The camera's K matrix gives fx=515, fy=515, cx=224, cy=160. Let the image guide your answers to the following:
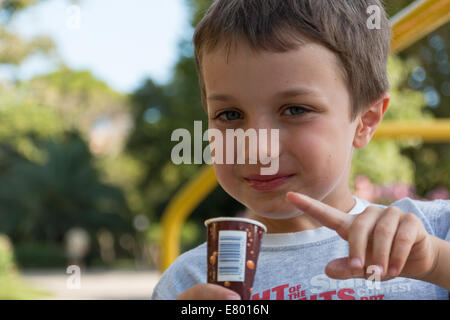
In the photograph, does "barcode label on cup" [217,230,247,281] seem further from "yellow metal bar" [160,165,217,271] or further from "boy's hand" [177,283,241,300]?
"yellow metal bar" [160,165,217,271]

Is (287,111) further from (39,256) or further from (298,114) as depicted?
(39,256)

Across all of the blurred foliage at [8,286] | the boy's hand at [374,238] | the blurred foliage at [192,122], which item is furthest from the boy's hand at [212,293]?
the blurred foliage at [8,286]

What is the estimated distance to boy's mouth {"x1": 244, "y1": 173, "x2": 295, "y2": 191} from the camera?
3.83ft

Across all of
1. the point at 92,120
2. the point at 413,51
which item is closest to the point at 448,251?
the point at 413,51

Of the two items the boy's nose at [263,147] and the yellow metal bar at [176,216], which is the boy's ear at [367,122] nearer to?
the boy's nose at [263,147]

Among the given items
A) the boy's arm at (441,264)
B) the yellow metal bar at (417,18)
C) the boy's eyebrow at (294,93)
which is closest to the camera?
the boy's arm at (441,264)

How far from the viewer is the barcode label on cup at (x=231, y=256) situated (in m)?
0.81

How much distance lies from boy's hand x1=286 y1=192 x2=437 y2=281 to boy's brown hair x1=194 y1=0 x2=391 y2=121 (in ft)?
1.50

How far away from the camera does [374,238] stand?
782mm

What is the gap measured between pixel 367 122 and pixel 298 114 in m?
0.32

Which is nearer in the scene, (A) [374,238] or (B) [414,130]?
(A) [374,238]

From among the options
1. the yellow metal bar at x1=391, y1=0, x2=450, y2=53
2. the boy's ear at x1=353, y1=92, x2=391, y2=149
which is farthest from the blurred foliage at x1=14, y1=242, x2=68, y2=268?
the boy's ear at x1=353, y1=92, x2=391, y2=149

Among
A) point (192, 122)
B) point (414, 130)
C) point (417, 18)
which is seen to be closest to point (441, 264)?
point (417, 18)

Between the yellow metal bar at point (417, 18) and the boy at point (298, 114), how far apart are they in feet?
1.99
